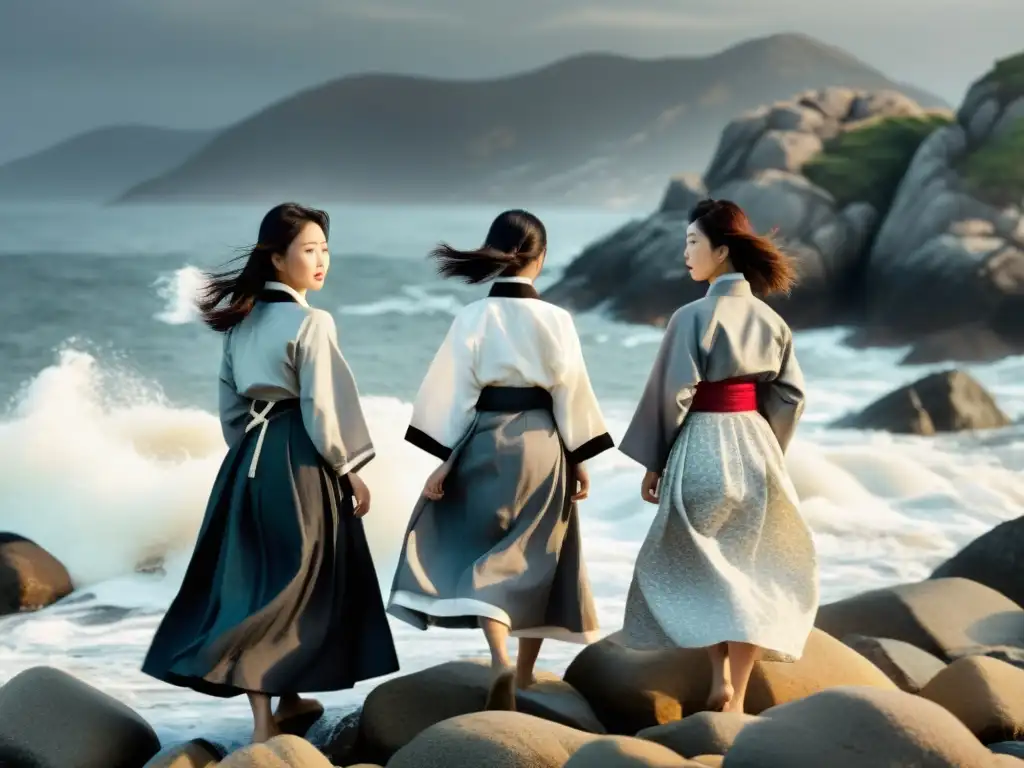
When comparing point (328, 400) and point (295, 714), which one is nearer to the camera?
point (328, 400)

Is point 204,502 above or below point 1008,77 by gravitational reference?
below

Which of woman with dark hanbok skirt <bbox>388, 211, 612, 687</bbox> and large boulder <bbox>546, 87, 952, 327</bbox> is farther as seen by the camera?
large boulder <bbox>546, 87, 952, 327</bbox>

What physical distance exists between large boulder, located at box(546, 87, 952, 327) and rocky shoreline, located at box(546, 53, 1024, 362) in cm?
2

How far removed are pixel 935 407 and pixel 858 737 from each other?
8280 mm

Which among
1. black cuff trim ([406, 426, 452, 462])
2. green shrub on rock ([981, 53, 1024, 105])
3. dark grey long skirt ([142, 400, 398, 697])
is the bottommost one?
dark grey long skirt ([142, 400, 398, 697])

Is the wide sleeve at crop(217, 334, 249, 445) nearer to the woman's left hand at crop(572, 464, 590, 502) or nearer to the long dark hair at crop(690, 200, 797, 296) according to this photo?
the woman's left hand at crop(572, 464, 590, 502)

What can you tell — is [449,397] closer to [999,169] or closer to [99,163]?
[999,169]

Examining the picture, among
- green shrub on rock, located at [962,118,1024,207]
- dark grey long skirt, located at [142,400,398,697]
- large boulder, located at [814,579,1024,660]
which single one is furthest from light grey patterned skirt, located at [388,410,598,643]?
green shrub on rock, located at [962,118,1024,207]

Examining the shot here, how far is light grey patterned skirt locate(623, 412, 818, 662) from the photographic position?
430 cm

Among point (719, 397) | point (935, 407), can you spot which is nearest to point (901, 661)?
point (719, 397)

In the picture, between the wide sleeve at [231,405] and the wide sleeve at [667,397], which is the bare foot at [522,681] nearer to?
the wide sleeve at [667,397]

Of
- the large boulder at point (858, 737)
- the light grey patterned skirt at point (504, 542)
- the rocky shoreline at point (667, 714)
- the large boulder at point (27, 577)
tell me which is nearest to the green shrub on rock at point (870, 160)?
the large boulder at point (27, 577)

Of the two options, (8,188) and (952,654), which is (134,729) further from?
(8,188)

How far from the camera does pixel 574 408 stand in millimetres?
4465
